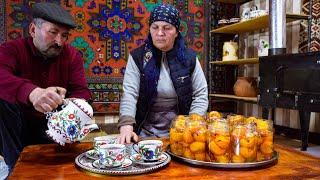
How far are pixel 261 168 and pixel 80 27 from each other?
3.00 meters

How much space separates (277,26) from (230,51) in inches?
34.3

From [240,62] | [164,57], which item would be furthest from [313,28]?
[164,57]

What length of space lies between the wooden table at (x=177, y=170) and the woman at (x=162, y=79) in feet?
2.48

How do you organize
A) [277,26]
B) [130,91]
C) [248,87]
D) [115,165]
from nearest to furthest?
[115,165] → [130,91] → [277,26] → [248,87]

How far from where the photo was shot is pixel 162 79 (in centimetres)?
195

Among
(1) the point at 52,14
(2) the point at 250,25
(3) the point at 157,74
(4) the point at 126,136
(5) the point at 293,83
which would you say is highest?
(2) the point at 250,25

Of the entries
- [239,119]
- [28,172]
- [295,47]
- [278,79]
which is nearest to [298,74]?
[278,79]

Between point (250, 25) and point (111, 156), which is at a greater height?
point (250, 25)

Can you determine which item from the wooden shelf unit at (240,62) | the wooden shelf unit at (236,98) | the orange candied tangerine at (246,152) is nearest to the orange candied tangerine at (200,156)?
the orange candied tangerine at (246,152)

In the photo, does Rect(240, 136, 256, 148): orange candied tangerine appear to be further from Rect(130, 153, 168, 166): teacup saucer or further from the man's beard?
the man's beard

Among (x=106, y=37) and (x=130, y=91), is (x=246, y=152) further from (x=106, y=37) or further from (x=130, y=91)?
(x=106, y=37)

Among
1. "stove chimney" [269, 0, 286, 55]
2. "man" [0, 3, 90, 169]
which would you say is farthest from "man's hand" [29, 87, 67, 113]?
"stove chimney" [269, 0, 286, 55]

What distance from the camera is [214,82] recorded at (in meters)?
4.16

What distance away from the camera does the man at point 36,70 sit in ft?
5.48
